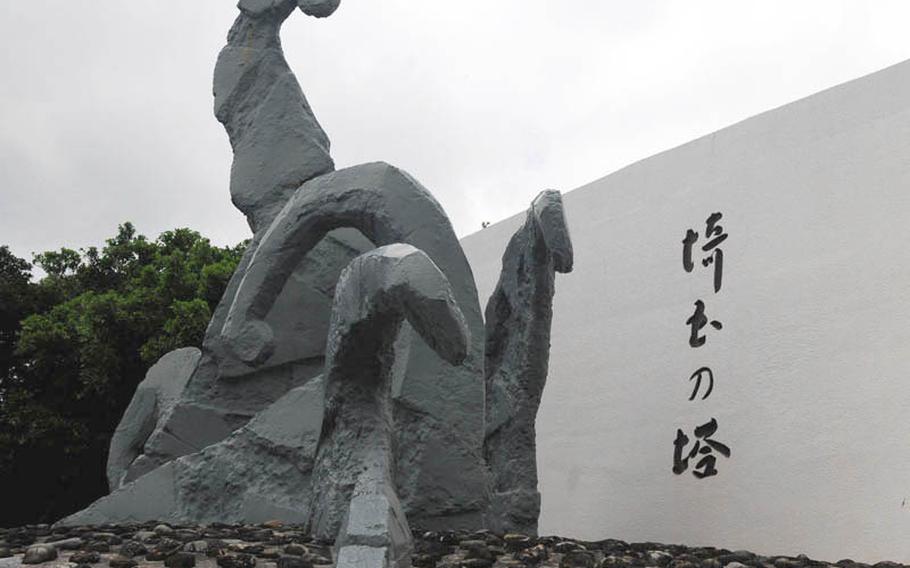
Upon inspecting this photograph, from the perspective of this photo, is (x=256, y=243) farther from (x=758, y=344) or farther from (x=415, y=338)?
(x=758, y=344)

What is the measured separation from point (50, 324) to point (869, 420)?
349 inches

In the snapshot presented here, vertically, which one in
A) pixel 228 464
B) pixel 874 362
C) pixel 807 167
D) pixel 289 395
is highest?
pixel 807 167

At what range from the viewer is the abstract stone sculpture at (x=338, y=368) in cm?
328

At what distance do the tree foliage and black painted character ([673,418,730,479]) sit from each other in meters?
5.79

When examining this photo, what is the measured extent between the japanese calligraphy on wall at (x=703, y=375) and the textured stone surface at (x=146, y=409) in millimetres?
3145

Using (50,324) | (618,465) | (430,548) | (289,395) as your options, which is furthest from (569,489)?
(50,324)

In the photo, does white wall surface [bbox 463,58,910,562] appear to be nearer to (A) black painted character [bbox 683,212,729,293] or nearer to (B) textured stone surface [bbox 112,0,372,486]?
(A) black painted character [bbox 683,212,729,293]

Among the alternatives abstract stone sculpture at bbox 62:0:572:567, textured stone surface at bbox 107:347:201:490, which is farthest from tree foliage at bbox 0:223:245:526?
abstract stone sculpture at bbox 62:0:572:567

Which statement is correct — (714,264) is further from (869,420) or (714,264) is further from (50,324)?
(50,324)

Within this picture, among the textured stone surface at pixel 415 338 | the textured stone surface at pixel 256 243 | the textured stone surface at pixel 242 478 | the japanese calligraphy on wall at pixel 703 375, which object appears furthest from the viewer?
the japanese calligraphy on wall at pixel 703 375

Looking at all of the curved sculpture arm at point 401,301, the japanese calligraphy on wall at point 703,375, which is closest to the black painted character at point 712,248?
the japanese calligraphy on wall at point 703,375

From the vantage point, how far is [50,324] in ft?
36.7

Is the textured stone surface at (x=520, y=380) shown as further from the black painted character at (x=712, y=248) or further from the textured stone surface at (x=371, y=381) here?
the black painted character at (x=712, y=248)

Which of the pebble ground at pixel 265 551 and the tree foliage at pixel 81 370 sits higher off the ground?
the tree foliage at pixel 81 370
